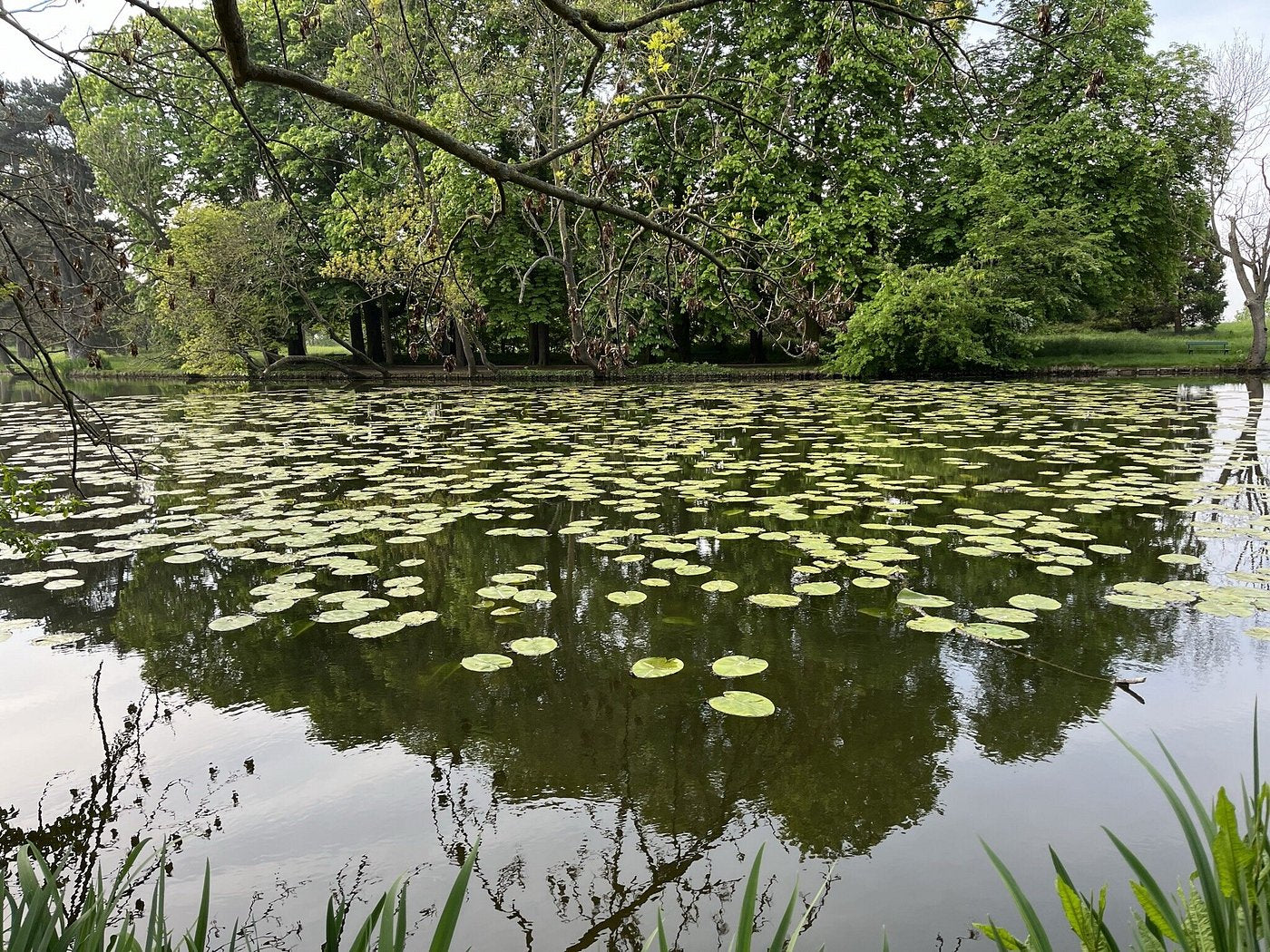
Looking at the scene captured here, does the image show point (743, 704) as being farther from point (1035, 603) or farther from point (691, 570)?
point (1035, 603)

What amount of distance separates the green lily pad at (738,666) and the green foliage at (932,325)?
15297 millimetres

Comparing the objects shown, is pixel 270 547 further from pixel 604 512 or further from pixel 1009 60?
pixel 1009 60

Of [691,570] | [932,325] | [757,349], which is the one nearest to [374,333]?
[757,349]

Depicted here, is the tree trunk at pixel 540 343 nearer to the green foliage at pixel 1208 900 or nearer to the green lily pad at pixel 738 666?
the green lily pad at pixel 738 666

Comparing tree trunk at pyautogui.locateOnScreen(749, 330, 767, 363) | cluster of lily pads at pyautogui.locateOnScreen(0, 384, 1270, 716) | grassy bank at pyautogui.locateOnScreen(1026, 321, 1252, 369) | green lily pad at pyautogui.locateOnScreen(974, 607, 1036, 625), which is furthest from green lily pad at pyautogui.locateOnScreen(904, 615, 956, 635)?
tree trunk at pyautogui.locateOnScreen(749, 330, 767, 363)

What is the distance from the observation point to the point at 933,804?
7.74 ft

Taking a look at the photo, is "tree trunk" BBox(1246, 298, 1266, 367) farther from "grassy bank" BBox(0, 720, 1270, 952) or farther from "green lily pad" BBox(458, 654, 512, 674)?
"grassy bank" BBox(0, 720, 1270, 952)

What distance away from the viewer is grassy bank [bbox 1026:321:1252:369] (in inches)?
849

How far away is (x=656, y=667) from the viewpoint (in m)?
3.22

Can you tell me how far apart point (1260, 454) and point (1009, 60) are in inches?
740

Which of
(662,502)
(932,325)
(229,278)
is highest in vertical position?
(229,278)

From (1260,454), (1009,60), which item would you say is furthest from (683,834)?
(1009,60)

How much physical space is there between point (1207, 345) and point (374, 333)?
25.6 meters

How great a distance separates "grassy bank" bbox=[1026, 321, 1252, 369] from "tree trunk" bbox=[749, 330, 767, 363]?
730 centimetres
